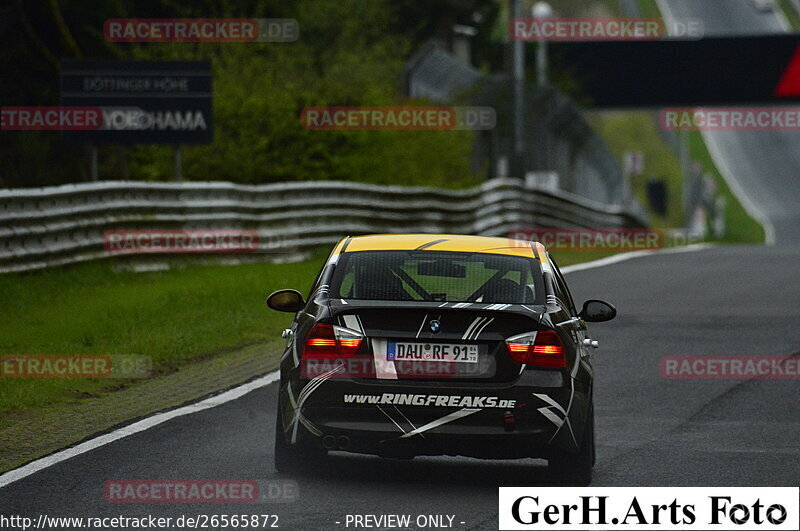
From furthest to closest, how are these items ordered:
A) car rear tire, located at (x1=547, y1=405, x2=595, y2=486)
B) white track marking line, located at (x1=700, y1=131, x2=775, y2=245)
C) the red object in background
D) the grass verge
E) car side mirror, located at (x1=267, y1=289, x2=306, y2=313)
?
white track marking line, located at (x1=700, y1=131, x2=775, y2=245)
the red object in background
the grass verge
car side mirror, located at (x1=267, y1=289, x2=306, y2=313)
car rear tire, located at (x1=547, y1=405, x2=595, y2=486)

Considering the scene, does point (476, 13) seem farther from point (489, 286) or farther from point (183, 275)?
point (489, 286)

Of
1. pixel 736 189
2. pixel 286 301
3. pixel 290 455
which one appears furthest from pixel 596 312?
pixel 736 189

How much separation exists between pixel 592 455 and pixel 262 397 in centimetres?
368

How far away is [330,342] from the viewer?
8352mm

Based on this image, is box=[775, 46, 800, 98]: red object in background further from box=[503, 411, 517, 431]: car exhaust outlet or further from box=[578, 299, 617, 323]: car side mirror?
box=[503, 411, 517, 431]: car exhaust outlet

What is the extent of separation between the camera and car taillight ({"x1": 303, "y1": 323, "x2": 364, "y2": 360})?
27.2 feet

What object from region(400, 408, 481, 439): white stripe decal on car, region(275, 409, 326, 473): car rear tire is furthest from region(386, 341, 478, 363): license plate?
region(275, 409, 326, 473): car rear tire

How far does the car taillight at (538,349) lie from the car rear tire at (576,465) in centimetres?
44

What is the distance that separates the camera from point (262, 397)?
462 inches

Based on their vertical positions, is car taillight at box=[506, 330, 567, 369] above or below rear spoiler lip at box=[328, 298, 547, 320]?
below

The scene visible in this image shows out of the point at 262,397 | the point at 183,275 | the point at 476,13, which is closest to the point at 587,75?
the point at 476,13

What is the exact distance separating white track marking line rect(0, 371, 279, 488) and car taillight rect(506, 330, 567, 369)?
8.83 ft

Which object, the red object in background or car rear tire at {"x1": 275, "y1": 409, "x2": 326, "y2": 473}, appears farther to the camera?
the red object in background

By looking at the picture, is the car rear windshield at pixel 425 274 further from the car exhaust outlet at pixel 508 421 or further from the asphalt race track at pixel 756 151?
the asphalt race track at pixel 756 151
